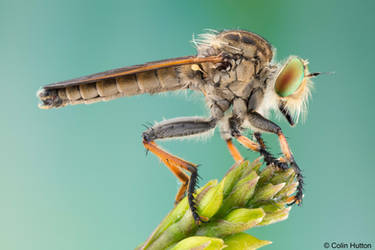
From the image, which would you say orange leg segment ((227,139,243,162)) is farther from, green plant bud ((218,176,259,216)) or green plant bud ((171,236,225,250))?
green plant bud ((171,236,225,250))

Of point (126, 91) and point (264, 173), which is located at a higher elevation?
point (126, 91)

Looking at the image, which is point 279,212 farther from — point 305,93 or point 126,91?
point 126,91

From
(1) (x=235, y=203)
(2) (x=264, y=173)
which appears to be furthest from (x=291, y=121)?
(1) (x=235, y=203)

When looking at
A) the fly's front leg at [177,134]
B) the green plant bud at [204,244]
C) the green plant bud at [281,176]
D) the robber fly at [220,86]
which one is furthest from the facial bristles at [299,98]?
the green plant bud at [204,244]

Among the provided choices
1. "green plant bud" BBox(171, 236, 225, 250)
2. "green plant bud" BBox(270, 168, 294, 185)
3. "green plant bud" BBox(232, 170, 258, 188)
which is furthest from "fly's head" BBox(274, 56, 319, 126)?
"green plant bud" BBox(171, 236, 225, 250)

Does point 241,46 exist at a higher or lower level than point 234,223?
higher

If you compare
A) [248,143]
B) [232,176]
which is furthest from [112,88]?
[232,176]

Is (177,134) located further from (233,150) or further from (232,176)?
(232,176)
